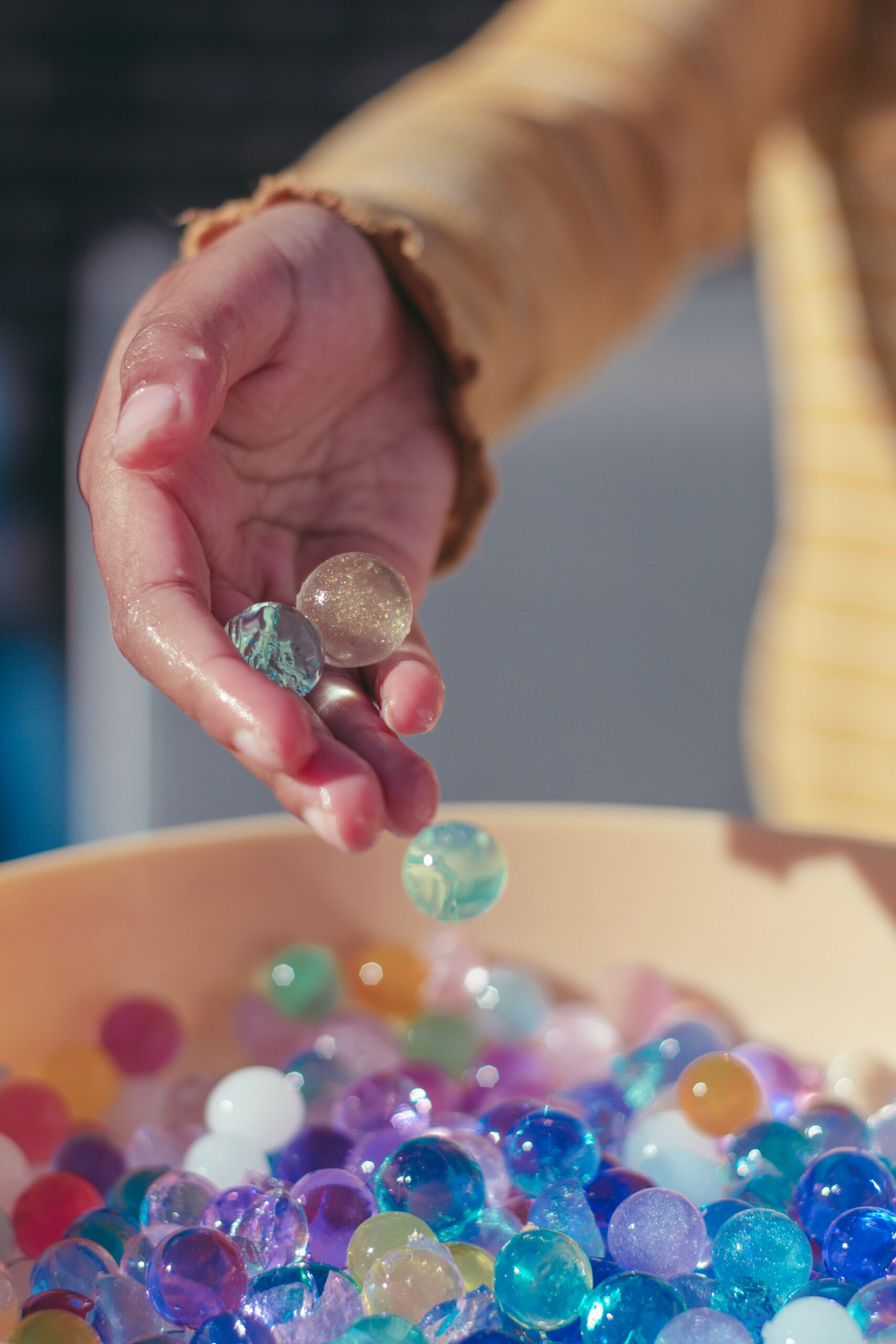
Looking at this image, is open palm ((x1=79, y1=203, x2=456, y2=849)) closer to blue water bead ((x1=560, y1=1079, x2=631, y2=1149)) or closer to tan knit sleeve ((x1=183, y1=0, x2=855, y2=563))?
tan knit sleeve ((x1=183, y1=0, x2=855, y2=563))

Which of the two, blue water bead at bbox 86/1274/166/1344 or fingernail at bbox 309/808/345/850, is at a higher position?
fingernail at bbox 309/808/345/850

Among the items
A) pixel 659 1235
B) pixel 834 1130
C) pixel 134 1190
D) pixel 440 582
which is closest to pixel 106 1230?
pixel 134 1190

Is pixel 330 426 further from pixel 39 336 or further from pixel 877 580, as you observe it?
pixel 39 336

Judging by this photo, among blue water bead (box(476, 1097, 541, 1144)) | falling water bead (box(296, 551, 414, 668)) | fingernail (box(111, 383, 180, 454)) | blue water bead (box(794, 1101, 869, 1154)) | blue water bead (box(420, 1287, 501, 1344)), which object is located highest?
fingernail (box(111, 383, 180, 454))

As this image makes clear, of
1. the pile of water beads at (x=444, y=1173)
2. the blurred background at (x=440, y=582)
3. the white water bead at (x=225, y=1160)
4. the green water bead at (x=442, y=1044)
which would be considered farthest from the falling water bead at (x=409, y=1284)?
the blurred background at (x=440, y=582)

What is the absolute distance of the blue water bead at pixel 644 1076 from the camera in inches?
26.7

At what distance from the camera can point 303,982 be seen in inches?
28.7

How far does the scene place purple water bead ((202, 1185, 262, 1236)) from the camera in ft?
1.79

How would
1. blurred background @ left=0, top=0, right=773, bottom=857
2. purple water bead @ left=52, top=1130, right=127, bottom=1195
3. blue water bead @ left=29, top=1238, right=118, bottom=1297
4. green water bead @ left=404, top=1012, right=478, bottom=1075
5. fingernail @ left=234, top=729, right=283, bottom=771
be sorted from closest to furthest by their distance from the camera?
fingernail @ left=234, top=729, right=283, bottom=771 < blue water bead @ left=29, top=1238, right=118, bottom=1297 < purple water bead @ left=52, top=1130, right=127, bottom=1195 < green water bead @ left=404, top=1012, right=478, bottom=1075 < blurred background @ left=0, top=0, right=773, bottom=857

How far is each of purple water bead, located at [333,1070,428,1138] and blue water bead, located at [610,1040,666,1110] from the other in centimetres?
12

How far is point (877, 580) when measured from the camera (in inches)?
40.8

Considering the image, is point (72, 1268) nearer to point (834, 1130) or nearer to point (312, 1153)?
point (312, 1153)

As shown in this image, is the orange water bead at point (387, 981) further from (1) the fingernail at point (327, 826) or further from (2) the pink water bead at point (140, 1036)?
(1) the fingernail at point (327, 826)

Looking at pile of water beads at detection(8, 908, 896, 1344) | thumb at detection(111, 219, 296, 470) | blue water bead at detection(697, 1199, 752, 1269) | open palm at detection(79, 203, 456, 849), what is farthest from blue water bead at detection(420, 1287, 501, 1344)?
thumb at detection(111, 219, 296, 470)
